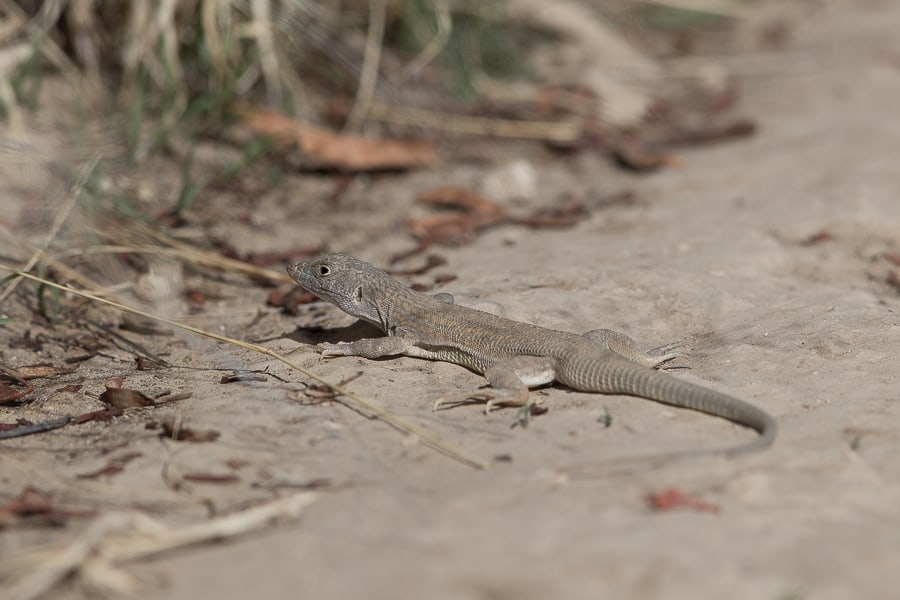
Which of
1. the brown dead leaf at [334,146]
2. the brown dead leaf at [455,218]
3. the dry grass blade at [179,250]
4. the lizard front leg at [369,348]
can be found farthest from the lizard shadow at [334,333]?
the brown dead leaf at [334,146]

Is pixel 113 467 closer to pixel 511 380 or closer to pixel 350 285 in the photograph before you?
pixel 511 380

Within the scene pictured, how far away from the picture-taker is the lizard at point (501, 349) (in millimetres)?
3699

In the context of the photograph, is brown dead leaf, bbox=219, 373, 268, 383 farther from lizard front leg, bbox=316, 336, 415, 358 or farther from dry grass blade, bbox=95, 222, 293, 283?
dry grass blade, bbox=95, 222, 293, 283

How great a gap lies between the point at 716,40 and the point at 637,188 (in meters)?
4.82

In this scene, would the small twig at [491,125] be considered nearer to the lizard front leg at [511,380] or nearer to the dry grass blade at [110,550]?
the lizard front leg at [511,380]

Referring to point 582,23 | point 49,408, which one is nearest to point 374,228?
point 49,408

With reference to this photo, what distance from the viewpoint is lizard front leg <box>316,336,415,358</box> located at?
4.48 m

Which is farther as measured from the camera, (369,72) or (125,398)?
(369,72)

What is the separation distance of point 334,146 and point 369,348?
3.43 meters

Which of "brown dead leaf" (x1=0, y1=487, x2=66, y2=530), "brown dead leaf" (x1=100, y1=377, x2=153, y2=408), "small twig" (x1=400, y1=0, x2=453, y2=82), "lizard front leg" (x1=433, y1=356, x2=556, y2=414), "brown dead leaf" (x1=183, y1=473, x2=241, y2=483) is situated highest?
"small twig" (x1=400, y1=0, x2=453, y2=82)

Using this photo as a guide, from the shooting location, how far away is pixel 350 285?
15.7ft

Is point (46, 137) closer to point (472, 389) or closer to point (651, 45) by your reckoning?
point (472, 389)

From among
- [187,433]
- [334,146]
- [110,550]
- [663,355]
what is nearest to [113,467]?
[187,433]

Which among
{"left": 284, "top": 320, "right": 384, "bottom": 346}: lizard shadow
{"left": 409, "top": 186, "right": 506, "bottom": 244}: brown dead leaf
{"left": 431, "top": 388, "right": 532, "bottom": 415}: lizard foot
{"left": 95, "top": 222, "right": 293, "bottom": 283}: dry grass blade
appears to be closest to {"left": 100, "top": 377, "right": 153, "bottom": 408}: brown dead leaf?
{"left": 284, "top": 320, "right": 384, "bottom": 346}: lizard shadow
